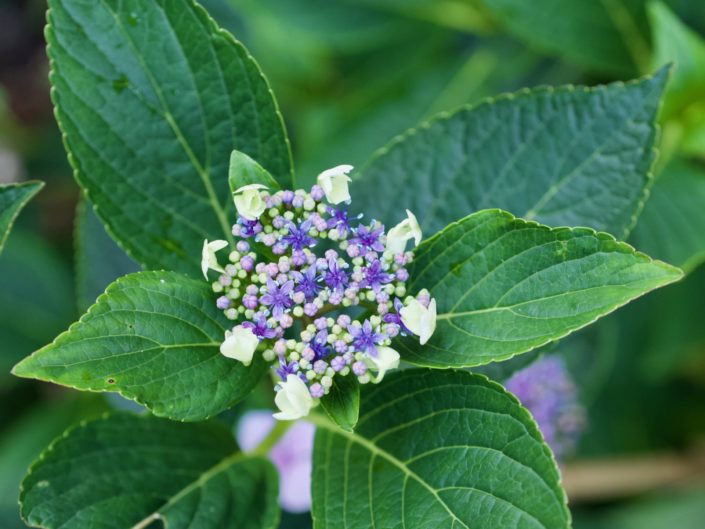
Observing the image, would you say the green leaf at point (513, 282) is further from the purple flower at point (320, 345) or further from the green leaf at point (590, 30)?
the green leaf at point (590, 30)


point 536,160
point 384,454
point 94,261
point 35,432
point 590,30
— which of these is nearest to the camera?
point 384,454

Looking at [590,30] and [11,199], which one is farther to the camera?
[590,30]

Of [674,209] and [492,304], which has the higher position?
[674,209]

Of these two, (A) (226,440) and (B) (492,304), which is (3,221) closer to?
(A) (226,440)

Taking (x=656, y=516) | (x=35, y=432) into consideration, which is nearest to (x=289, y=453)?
(x=35, y=432)

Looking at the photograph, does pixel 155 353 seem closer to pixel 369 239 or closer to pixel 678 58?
pixel 369 239

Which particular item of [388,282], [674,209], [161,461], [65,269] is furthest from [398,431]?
[65,269]

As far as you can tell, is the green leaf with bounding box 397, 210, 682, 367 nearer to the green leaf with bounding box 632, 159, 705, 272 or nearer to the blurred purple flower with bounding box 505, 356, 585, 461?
the blurred purple flower with bounding box 505, 356, 585, 461
